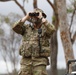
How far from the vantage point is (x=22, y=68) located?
17.8ft

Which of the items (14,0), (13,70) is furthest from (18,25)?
(13,70)

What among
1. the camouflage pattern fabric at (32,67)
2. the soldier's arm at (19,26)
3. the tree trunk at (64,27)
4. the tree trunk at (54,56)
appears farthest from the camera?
the tree trunk at (54,56)

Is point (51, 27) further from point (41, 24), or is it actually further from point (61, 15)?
point (61, 15)

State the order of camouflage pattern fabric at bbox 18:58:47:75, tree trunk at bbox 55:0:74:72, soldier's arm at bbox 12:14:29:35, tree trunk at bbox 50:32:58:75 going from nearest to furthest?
camouflage pattern fabric at bbox 18:58:47:75 < soldier's arm at bbox 12:14:29:35 < tree trunk at bbox 55:0:74:72 < tree trunk at bbox 50:32:58:75

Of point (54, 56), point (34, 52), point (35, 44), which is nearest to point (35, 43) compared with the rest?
point (35, 44)

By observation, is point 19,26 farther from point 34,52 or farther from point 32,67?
point 32,67

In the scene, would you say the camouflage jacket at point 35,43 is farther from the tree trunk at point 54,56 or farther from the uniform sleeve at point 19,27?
the tree trunk at point 54,56

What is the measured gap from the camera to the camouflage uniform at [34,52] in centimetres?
538

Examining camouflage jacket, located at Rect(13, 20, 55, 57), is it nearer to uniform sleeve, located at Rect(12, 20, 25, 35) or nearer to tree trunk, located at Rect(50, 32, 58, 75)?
uniform sleeve, located at Rect(12, 20, 25, 35)

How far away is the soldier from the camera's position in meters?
5.37

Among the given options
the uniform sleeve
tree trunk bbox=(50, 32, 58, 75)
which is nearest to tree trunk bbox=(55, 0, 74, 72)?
the uniform sleeve

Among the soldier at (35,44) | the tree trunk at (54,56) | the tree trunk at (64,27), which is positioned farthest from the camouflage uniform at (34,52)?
the tree trunk at (54,56)

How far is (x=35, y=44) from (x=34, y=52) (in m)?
0.12

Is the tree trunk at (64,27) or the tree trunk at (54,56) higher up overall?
the tree trunk at (64,27)
